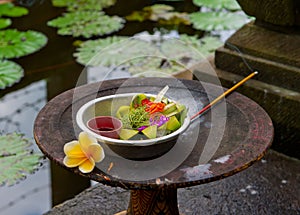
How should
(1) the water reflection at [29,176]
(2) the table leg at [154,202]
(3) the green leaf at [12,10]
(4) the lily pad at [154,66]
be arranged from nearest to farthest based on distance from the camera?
(2) the table leg at [154,202] → (1) the water reflection at [29,176] → (4) the lily pad at [154,66] → (3) the green leaf at [12,10]

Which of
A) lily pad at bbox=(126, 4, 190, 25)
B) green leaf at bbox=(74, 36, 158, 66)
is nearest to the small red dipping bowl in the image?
green leaf at bbox=(74, 36, 158, 66)

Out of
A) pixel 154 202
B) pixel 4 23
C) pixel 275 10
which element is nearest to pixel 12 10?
pixel 4 23

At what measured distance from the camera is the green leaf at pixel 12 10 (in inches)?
153

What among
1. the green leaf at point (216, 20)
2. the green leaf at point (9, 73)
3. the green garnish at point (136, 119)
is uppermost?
the green garnish at point (136, 119)

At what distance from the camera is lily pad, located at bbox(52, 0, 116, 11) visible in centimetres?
409

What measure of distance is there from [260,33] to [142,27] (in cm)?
177

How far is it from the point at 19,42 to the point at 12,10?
0.68 m

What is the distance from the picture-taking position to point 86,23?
380 cm

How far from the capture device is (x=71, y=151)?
1.20 m

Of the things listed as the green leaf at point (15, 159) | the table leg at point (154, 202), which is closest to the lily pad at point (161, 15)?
the green leaf at point (15, 159)

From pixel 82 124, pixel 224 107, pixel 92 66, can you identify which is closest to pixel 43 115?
pixel 82 124

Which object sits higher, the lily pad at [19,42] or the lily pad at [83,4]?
the lily pad at [83,4]

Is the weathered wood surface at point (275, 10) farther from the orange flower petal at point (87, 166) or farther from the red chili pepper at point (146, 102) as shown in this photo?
the orange flower petal at point (87, 166)

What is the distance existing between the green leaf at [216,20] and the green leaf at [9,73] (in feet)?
4.66
